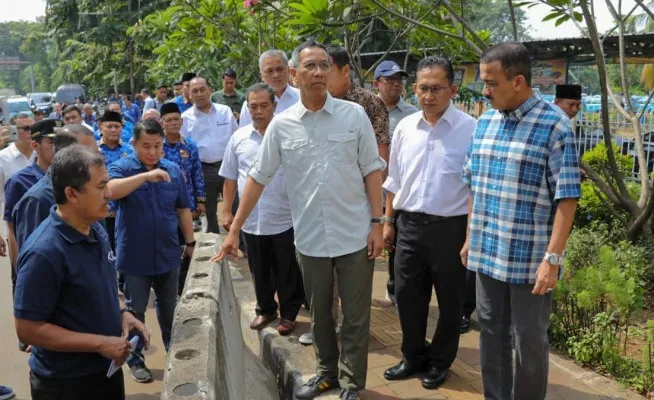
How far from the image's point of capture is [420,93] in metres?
3.25

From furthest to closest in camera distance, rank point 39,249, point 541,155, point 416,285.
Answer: point 416,285
point 541,155
point 39,249

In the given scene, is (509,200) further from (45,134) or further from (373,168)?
(45,134)

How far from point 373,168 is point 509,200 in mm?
774

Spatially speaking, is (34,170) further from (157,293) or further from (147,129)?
(157,293)

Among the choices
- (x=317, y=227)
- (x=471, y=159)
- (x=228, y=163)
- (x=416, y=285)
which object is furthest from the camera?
(x=228, y=163)

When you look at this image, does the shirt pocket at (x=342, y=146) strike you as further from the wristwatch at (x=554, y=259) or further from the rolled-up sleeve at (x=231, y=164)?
the rolled-up sleeve at (x=231, y=164)

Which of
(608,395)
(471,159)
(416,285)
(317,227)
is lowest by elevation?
(608,395)

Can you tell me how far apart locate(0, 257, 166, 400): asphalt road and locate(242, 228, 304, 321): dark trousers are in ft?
2.95

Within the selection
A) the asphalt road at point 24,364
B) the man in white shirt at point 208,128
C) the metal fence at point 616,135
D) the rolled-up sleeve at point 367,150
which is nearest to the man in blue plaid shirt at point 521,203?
the rolled-up sleeve at point 367,150

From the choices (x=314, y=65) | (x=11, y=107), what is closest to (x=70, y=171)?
(x=314, y=65)

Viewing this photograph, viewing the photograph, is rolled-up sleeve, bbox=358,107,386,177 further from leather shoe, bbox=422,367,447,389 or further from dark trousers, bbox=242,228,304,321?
leather shoe, bbox=422,367,447,389

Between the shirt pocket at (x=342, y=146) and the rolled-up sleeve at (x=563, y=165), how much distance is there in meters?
1.02

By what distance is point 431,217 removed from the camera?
330 cm

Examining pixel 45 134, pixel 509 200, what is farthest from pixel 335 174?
pixel 45 134
